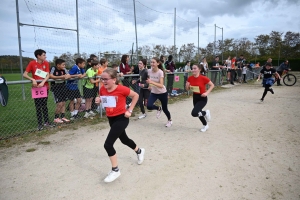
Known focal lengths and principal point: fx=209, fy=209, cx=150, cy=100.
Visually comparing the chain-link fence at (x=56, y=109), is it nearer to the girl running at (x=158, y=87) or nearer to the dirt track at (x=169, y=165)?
the dirt track at (x=169, y=165)

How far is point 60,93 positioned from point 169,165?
149 inches

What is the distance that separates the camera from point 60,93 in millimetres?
5754

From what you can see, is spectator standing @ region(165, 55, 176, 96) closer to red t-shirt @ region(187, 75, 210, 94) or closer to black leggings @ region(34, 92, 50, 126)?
red t-shirt @ region(187, 75, 210, 94)

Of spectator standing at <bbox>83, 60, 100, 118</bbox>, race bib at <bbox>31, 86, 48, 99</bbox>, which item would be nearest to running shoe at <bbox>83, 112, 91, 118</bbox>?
spectator standing at <bbox>83, 60, 100, 118</bbox>

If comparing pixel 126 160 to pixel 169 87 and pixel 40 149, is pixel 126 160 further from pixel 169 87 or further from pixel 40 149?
pixel 169 87

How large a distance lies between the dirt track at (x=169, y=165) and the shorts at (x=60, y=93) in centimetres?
100

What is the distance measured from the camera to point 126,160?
3.77 metres

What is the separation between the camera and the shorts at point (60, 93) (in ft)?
18.6

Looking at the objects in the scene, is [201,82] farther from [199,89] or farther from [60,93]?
[60,93]

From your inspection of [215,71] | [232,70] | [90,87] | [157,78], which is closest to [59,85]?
[90,87]

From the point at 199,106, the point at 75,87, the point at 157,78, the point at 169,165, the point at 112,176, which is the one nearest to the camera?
the point at 112,176

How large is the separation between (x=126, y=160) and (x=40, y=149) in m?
1.91

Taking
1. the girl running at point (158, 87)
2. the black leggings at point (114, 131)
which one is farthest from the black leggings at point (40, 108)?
the black leggings at point (114, 131)

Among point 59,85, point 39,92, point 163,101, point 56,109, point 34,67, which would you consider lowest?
point 56,109
